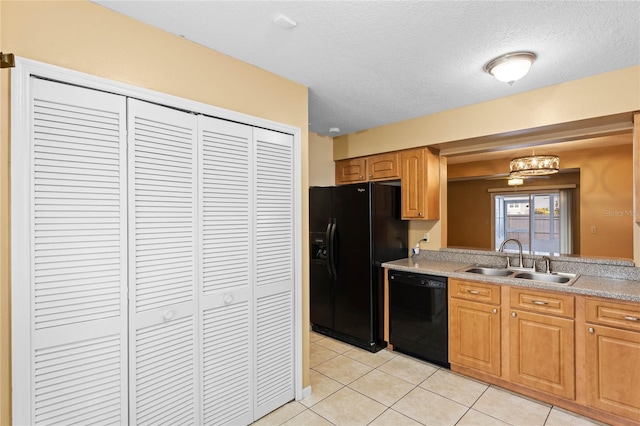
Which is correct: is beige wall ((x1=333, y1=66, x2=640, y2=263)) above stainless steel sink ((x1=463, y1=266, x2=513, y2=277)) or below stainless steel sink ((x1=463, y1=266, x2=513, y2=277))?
above

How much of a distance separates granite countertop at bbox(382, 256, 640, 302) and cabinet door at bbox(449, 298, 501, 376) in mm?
250

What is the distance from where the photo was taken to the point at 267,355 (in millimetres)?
2328

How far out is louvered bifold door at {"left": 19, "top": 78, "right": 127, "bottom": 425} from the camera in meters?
1.43

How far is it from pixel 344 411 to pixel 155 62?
2694mm

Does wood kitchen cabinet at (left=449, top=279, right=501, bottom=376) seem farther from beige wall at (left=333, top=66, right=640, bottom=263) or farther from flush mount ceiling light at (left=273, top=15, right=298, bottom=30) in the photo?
flush mount ceiling light at (left=273, top=15, right=298, bottom=30)

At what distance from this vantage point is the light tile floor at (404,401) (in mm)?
2273

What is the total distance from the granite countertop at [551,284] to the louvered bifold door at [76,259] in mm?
2574

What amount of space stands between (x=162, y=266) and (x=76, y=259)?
0.41m

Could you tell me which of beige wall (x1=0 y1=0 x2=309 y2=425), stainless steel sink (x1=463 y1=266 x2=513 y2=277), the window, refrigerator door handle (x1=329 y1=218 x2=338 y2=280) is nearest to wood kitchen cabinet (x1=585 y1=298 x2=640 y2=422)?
stainless steel sink (x1=463 y1=266 x2=513 y2=277)

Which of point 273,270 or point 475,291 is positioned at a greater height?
point 273,270

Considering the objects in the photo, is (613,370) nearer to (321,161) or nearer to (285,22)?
(285,22)

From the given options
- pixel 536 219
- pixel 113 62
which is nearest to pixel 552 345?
pixel 113 62

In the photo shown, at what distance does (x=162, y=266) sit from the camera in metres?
1.82

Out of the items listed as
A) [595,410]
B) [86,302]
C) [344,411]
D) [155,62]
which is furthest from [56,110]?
[595,410]
